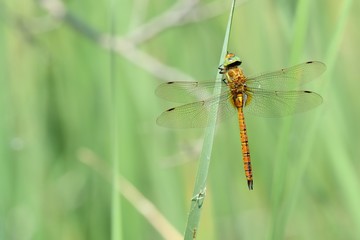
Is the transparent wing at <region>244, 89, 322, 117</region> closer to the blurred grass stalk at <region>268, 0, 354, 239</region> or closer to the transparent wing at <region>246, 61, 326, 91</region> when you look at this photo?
the transparent wing at <region>246, 61, 326, 91</region>

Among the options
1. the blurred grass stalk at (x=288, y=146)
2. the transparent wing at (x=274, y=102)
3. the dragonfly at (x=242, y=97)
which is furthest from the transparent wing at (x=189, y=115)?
the blurred grass stalk at (x=288, y=146)

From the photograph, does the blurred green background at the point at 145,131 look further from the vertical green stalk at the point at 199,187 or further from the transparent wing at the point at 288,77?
the vertical green stalk at the point at 199,187

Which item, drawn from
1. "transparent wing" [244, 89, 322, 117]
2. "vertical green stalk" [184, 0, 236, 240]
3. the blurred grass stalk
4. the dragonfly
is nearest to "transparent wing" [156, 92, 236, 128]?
the dragonfly

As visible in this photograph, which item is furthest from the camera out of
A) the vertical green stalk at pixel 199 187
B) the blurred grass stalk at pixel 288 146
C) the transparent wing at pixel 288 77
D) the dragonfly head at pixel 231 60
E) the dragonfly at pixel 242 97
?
the dragonfly head at pixel 231 60

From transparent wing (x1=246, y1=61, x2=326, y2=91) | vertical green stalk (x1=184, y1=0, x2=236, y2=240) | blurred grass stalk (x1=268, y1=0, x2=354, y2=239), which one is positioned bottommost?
vertical green stalk (x1=184, y1=0, x2=236, y2=240)

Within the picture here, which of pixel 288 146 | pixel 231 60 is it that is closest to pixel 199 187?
pixel 288 146

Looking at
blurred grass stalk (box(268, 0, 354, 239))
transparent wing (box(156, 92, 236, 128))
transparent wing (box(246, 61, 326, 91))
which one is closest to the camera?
blurred grass stalk (box(268, 0, 354, 239))

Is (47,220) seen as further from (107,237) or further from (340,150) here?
(340,150)

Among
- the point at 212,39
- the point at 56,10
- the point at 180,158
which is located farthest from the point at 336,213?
the point at 56,10
